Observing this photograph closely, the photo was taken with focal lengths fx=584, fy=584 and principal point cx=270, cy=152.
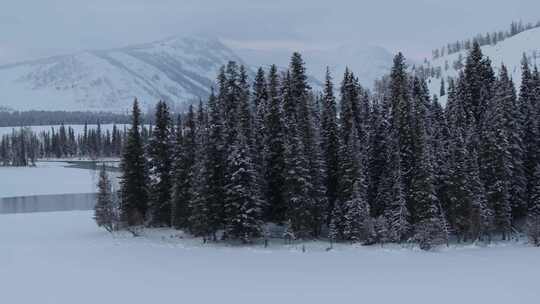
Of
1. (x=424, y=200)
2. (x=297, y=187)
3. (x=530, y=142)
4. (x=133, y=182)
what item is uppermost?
(x=530, y=142)

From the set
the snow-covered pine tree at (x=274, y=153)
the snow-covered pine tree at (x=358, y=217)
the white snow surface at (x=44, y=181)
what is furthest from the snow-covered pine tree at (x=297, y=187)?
the white snow surface at (x=44, y=181)

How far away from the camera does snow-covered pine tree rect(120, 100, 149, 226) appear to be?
64.0 metres

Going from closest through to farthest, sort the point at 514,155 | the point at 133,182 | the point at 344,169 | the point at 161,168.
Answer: the point at 344,169
the point at 514,155
the point at 161,168
the point at 133,182

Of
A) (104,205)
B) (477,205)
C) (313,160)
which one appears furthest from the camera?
(104,205)

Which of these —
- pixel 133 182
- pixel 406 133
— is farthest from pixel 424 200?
pixel 133 182

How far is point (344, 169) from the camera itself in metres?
55.2

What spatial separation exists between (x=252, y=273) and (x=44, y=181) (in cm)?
11219

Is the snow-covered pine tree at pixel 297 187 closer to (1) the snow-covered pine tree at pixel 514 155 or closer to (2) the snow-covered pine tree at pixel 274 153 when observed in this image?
(2) the snow-covered pine tree at pixel 274 153

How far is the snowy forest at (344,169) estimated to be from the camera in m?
53.8

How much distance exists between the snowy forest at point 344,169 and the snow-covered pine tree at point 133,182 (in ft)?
0.73

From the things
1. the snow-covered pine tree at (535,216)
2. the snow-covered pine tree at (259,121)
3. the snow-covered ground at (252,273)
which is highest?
the snow-covered pine tree at (259,121)

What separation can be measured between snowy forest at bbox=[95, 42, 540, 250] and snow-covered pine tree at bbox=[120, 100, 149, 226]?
0.22 meters

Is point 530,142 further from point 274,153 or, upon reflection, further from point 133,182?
point 133,182

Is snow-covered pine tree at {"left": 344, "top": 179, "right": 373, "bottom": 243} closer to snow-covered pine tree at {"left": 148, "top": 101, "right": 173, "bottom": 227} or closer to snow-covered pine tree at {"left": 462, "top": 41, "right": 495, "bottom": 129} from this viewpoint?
snow-covered pine tree at {"left": 462, "top": 41, "right": 495, "bottom": 129}
